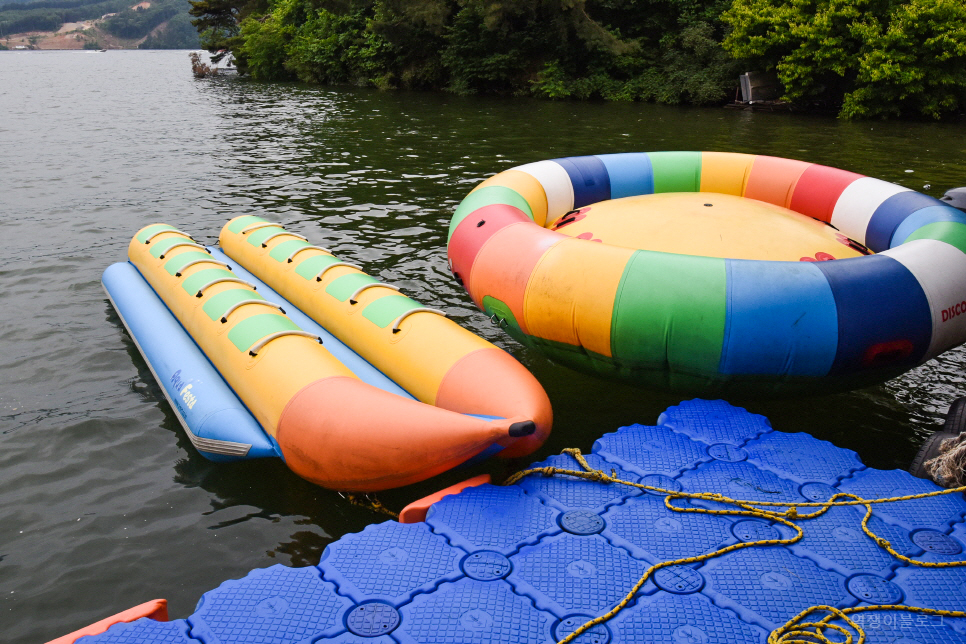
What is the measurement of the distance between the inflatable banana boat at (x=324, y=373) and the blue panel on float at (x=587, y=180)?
5.71 ft

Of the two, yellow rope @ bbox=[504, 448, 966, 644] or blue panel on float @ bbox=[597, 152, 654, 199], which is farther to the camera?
blue panel on float @ bbox=[597, 152, 654, 199]

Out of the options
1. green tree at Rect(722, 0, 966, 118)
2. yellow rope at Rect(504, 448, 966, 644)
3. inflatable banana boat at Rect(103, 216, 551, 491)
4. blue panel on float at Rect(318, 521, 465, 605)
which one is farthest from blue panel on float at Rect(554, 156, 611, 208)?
green tree at Rect(722, 0, 966, 118)

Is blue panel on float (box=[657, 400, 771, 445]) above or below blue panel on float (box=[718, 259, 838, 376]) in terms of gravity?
below

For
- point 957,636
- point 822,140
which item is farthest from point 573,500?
point 822,140

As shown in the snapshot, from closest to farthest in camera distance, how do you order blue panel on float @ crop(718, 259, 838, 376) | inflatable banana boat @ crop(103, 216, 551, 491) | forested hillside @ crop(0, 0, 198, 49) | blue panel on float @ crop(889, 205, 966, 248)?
inflatable banana boat @ crop(103, 216, 551, 491)
blue panel on float @ crop(718, 259, 838, 376)
blue panel on float @ crop(889, 205, 966, 248)
forested hillside @ crop(0, 0, 198, 49)

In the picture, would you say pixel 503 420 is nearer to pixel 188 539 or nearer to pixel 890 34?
pixel 188 539

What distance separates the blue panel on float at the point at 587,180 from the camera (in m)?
5.15

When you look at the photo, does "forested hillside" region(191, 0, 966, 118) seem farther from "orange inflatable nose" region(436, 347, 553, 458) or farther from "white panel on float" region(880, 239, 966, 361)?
"orange inflatable nose" region(436, 347, 553, 458)

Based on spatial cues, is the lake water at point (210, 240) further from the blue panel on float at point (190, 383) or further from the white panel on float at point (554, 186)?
the white panel on float at point (554, 186)

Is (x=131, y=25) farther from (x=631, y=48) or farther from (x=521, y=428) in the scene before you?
(x=521, y=428)

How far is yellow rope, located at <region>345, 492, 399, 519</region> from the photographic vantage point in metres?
3.10

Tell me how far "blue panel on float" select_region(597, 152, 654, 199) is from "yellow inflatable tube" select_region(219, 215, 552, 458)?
207cm

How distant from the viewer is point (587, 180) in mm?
5172

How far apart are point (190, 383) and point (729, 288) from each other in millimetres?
2781
